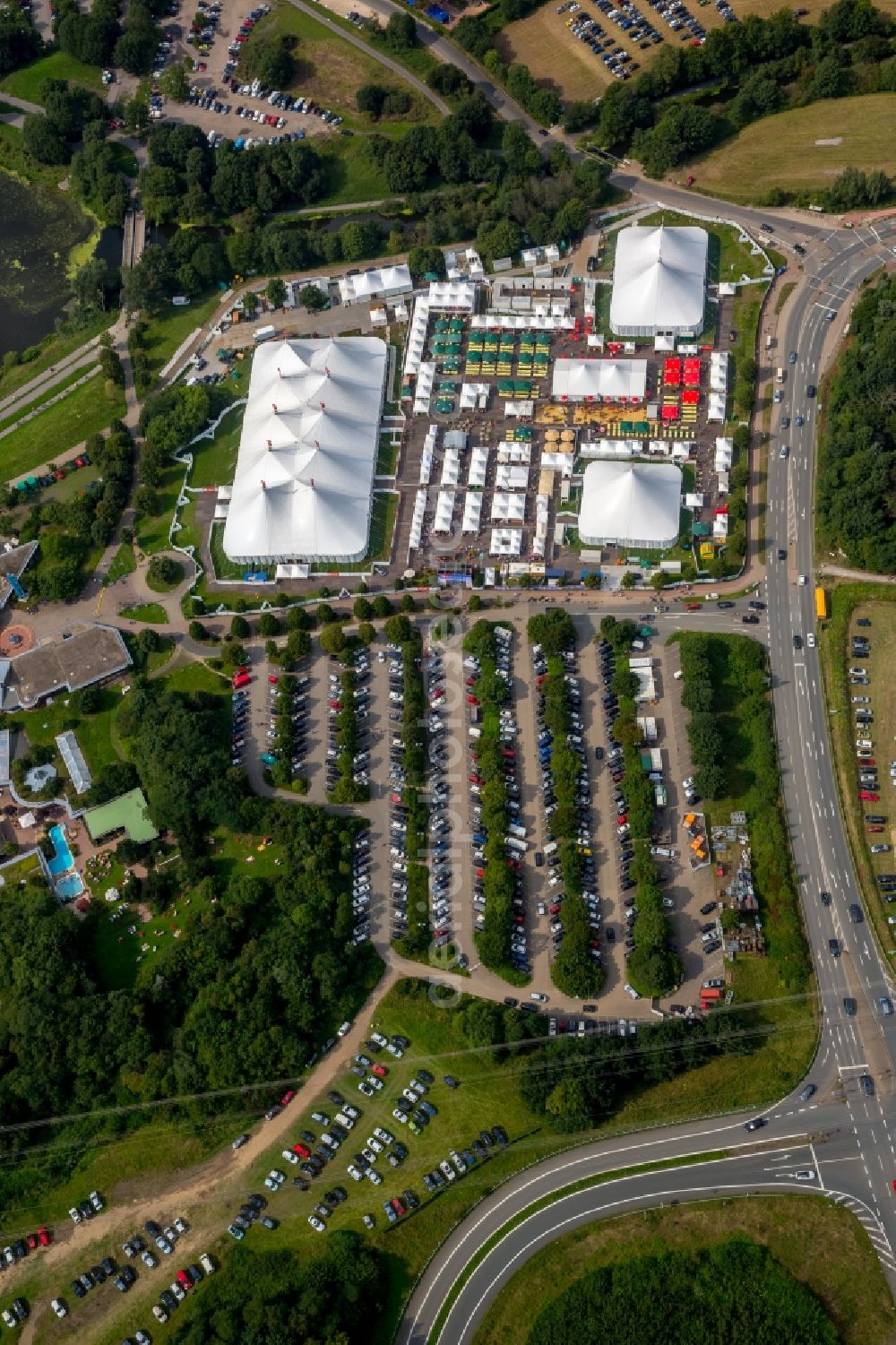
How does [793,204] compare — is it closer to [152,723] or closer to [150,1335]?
[152,723]

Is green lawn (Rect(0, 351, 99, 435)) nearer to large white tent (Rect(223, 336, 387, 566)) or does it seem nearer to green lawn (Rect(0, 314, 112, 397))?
green lawn (Rect(0, 314, 112, 397))

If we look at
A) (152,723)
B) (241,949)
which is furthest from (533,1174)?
(152,723)

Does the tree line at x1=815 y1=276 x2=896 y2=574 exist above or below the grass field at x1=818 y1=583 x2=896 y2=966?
above

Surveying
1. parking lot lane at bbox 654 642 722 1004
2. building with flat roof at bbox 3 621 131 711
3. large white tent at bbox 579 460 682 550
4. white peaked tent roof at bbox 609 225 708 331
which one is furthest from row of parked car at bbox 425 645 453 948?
white peaked tent roof at bbox 609 225 708 331

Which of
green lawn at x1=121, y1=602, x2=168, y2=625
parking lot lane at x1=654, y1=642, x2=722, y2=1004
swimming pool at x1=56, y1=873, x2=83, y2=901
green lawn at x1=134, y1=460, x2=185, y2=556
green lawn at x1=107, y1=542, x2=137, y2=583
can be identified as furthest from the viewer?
green lawn at x1=134, y1=460, x2=185, y2=556

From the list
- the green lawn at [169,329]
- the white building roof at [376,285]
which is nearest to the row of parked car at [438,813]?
the white building roof at [376,285]

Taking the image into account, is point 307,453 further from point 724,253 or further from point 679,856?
point 679,856
